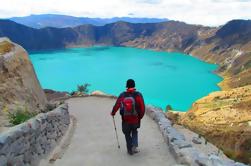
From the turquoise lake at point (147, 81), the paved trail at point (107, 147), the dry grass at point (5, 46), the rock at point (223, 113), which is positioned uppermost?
the dry grass at point (5, 46)

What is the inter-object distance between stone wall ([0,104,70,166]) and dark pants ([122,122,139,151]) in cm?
219

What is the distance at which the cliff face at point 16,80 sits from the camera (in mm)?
15741

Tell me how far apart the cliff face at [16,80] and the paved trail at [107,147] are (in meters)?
2.33

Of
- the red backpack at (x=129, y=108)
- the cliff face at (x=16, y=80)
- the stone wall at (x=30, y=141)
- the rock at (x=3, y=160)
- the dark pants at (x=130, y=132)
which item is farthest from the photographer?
the cliff face at (x=16, y=80)

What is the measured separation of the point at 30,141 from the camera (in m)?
9.48

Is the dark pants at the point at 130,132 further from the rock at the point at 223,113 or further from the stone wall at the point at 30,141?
the rock at the point at 223,113

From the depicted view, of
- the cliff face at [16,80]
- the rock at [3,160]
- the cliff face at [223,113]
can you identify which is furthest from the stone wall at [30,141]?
the cliff face at [223,113]

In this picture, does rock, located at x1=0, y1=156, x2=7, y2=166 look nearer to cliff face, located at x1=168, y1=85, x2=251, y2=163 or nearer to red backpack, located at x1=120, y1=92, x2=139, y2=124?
red backpack, located at x1=120, y1=92, x2=139, y2=124

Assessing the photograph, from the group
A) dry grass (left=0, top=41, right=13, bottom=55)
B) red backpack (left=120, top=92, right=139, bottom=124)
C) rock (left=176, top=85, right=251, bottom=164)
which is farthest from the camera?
rock (left=176, top=85, right=251, bottom=164)

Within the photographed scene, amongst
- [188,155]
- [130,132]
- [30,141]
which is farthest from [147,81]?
[188,155]

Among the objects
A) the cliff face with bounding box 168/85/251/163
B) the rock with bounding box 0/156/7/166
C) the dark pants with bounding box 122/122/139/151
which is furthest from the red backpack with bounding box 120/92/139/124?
the cliff face with bounding box 168/85/251/163

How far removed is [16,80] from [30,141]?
804 centimetres

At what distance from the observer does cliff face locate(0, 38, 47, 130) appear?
15.7 metres

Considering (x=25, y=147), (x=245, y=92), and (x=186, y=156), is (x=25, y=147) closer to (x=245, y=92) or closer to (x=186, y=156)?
(x=186, y=156)
